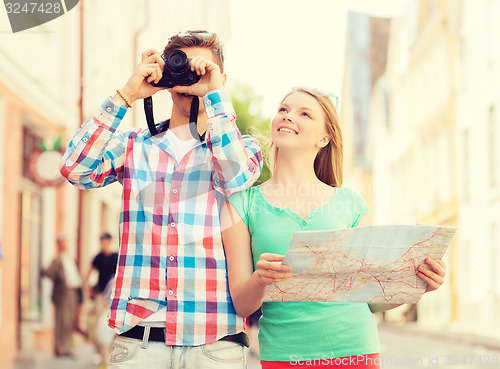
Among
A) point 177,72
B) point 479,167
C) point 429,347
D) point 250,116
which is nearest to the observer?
point 177,72

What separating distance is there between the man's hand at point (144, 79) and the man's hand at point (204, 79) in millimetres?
54

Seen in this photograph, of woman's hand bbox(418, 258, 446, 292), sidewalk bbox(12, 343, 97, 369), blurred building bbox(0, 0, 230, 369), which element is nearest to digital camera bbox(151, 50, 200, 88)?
woman's hand bbox(418, 258, 446, 292)

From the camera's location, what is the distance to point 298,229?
1926 millimetres

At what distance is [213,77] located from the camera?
5.88ft

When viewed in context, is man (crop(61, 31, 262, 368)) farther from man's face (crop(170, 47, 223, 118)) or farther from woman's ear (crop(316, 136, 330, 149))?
woman's ear (crop(316, 136, 330, 149))

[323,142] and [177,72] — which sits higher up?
[177,72]

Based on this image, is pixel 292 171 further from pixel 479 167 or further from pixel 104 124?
pixel 479 167

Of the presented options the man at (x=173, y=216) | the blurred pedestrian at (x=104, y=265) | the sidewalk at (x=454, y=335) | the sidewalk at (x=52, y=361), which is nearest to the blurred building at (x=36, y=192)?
the sidewalk at (x=52, y=361)

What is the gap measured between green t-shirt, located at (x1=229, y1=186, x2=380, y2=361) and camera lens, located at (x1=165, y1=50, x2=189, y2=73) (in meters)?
0.35

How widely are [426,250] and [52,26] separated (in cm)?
173

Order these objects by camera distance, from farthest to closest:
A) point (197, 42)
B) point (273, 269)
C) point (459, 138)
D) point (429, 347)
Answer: point (459, 138) → point (429, 347) → point (197, 42) → point (273, 269)

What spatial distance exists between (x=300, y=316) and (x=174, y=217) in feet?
1.31

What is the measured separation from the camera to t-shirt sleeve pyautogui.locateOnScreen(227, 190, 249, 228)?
191cm

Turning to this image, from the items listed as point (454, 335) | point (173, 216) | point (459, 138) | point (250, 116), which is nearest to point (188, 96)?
point (173, 216)
